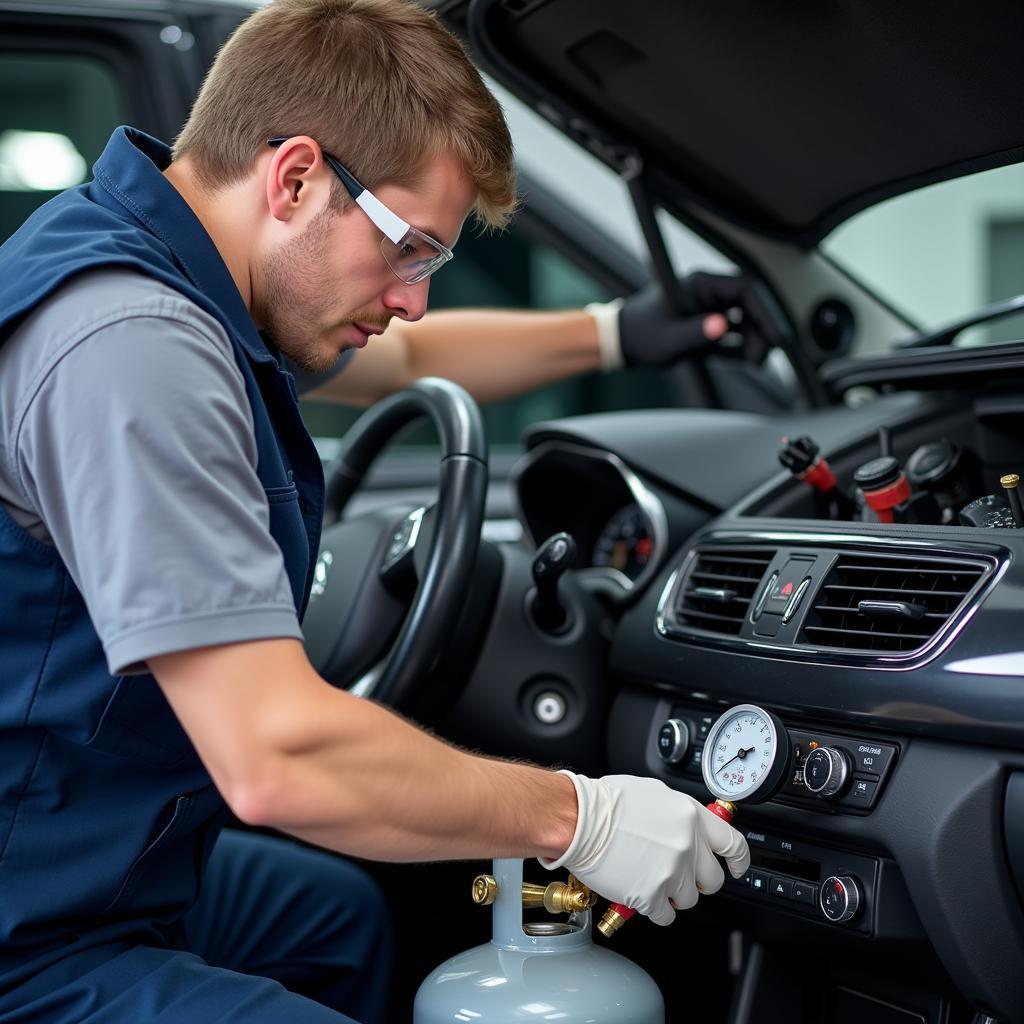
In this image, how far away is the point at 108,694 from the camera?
3.48 feet

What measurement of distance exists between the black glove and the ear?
3.17ft

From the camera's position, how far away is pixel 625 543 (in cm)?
192

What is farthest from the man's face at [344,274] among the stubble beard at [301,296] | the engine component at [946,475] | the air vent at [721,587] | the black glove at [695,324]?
the black glove at [695,324]

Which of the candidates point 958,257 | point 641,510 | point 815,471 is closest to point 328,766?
point 815,471

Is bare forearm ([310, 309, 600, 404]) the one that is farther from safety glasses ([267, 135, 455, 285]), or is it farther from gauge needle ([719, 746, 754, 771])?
gauge needle ([719, 746, 754, 771])

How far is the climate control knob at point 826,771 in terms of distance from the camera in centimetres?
124

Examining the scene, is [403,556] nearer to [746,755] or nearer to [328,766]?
[746,755]

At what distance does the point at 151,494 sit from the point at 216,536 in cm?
5

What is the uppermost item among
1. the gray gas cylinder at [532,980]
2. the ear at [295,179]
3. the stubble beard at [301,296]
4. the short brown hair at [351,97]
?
the short brown hair at [351,97]

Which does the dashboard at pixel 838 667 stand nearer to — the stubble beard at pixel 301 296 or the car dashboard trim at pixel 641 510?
the car dashboard trim at pixel 641 510

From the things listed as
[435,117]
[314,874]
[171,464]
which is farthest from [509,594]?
[171,464]

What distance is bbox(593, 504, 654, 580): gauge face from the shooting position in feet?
6.10

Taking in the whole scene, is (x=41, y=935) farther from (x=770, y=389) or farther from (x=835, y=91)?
(x=770, y=389)

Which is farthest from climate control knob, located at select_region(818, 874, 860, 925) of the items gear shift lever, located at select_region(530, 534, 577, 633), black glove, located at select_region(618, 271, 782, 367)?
A: black glove, located at select_region(618, 271, 782, 367)
